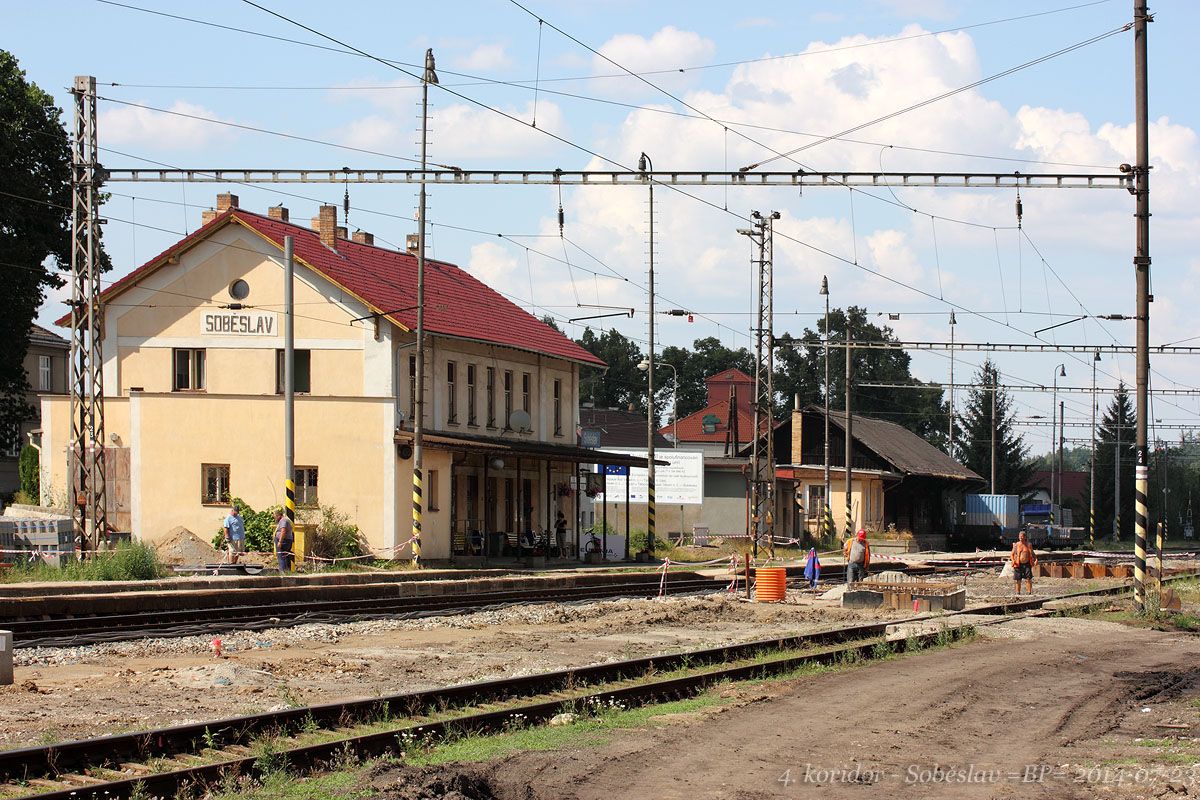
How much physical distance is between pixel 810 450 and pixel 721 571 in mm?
34604

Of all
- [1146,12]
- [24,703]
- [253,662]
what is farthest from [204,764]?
[1146,12]

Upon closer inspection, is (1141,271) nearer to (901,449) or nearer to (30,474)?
(30,474)

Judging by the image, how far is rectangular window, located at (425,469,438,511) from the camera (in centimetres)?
4125

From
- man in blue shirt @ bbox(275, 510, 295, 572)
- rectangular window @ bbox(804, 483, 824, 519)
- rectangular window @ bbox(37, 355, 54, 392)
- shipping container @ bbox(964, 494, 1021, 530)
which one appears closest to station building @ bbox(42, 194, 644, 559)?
man in blue shirt @ bbox(275, 510, 295, 572)

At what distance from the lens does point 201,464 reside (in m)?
40.4

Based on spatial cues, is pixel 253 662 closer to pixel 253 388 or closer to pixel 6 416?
pixel 253 388

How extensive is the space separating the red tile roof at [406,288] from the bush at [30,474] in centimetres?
718

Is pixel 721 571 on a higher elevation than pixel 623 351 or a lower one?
lower

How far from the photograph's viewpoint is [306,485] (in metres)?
40.7

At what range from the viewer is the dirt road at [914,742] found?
10.0 metres

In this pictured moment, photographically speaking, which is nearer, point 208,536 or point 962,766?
point 962,766

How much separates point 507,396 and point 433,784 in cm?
3919

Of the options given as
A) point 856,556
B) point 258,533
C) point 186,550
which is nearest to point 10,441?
point 186,550

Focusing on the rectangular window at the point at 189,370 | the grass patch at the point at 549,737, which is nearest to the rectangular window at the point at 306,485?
the rectangular window at the point at 189,370
